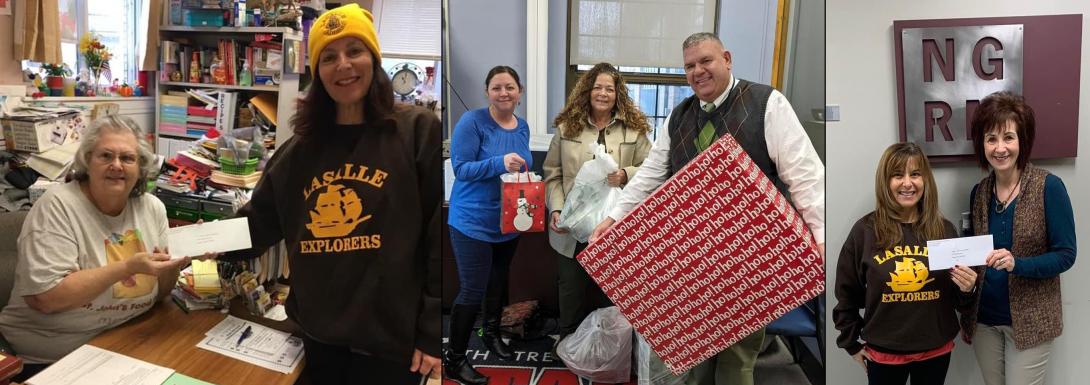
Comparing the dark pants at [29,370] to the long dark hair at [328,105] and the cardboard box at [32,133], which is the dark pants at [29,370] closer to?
the cardboard box at [32,133]

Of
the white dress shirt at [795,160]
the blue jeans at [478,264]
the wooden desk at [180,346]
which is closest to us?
the wooden desk at [180,346]

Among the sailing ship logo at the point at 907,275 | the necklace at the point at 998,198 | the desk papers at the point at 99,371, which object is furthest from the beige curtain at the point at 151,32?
the necklace at the point at 998,198

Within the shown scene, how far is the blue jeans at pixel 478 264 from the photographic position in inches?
65.0

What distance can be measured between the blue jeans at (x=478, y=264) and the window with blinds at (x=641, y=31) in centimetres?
53

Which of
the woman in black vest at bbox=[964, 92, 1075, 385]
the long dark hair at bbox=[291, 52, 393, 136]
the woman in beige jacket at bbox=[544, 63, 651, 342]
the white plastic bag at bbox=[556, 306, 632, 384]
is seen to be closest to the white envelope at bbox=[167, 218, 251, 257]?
the long dark hair at bbox=[291, 52, 393, 136]

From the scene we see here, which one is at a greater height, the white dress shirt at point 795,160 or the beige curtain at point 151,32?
the beige curtain at point 151,32

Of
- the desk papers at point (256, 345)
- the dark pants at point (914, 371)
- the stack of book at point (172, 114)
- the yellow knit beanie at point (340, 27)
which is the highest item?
the yellow knit beanie at point (340, 27)

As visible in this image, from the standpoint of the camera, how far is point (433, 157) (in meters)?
1.45

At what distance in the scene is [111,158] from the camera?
1.34m

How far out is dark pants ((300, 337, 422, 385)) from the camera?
1489 mm

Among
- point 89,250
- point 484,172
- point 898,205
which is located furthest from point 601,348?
point 89,250

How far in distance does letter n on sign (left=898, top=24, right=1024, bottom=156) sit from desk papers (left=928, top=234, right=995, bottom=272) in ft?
1.25

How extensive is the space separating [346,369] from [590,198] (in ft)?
2.40

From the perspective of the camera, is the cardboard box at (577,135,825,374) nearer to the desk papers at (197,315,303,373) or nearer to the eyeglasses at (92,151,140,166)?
the desk papers at (197,315,303,373)
